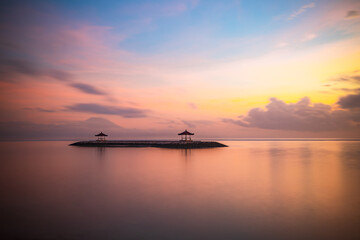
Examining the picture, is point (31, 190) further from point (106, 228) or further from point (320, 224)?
point (320, 224)

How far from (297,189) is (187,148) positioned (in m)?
39.0

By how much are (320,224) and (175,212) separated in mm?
6234

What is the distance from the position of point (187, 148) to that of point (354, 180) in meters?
37.7

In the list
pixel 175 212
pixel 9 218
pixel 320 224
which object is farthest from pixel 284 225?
pixel 9 218

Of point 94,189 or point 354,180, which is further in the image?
point 354,180

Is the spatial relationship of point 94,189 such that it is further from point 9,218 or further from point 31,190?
point 9,218

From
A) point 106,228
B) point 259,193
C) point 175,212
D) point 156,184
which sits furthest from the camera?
point 156,184

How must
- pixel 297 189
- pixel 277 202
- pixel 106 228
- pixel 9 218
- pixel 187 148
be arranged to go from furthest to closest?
pixel 187 148
pixel 297 189
pixel 277 202
pixel 9 218
pixel 106 228

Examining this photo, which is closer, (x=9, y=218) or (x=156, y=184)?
(x=9, y=218)

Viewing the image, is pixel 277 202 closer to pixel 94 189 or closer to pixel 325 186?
pixel 325 186

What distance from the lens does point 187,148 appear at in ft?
176

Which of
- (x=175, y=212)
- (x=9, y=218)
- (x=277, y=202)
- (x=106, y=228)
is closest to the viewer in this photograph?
(x=106, y=228)

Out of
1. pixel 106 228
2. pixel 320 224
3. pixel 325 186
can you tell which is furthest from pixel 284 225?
pixel 325 186

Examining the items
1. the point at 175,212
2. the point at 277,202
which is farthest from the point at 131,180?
the point at 277,202
